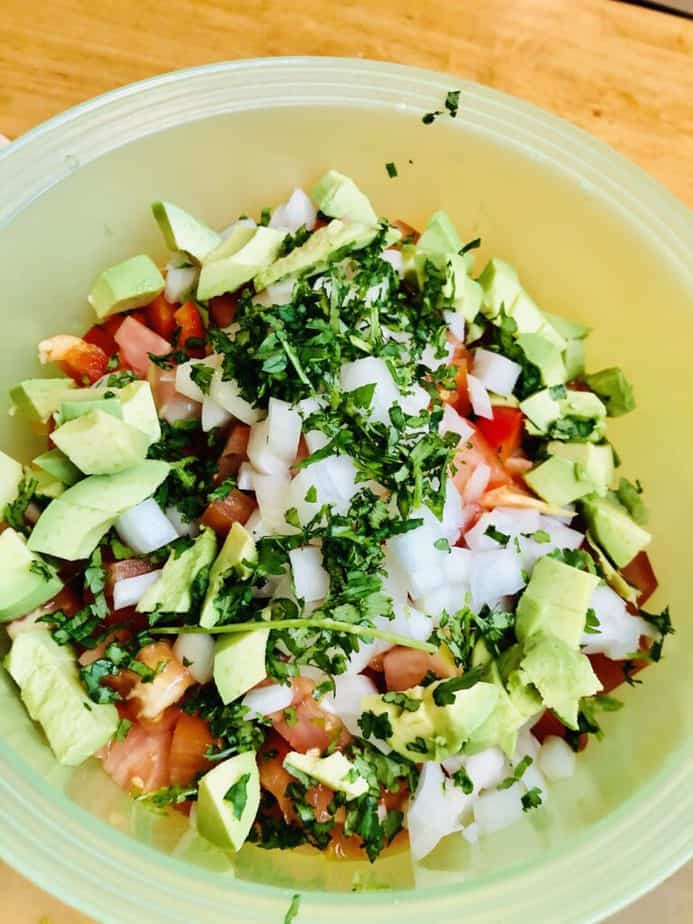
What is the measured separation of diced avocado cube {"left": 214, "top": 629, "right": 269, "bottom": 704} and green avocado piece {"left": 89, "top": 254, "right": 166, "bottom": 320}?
1.80ft

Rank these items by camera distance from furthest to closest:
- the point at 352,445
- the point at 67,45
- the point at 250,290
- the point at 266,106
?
the point at 67,45, the point at 266,106, the point at 250,290, the point at 352,445

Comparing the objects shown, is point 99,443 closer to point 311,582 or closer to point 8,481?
point 8,481

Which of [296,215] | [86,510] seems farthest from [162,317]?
[86,510]

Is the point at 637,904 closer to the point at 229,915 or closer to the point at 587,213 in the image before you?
the point at 229,915

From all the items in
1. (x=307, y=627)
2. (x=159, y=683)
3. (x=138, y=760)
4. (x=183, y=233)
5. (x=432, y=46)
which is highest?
(x=432, y=46)

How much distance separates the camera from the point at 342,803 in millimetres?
1060

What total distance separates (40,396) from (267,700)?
1.75 ft

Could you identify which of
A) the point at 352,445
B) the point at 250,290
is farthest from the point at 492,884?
the point at 250,290

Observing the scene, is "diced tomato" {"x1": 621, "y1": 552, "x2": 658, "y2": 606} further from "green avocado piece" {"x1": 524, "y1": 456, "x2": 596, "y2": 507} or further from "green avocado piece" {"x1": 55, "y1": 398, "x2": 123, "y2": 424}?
"green avocado piece" {"x1": 55, "y1": 398, "x2": 123, "y2": 424}

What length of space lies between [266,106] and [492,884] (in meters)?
1.16

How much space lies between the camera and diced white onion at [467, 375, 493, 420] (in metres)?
1.27

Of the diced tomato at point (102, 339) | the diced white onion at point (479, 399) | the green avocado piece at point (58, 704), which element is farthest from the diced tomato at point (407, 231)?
the green avocado piece at point (58, 704)

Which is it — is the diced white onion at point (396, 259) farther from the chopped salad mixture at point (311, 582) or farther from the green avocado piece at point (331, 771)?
the green avocado piece at point (331, 771)

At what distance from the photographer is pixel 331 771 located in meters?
1.04
